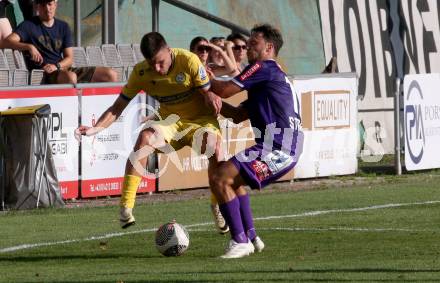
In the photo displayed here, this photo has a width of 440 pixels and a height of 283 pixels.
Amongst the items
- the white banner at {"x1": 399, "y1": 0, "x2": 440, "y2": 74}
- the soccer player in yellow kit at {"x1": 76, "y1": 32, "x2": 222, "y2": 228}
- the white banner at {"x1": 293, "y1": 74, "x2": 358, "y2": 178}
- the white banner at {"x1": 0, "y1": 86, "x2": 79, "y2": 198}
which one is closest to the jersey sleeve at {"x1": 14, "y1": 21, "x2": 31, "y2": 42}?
the white banner at {"x1": 0, "y1": 86, "x2": 79, "y2": 198}

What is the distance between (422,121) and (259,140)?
34.8 ft

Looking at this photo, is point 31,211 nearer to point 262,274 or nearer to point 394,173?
point 262,274

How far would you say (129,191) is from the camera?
12.4 metres

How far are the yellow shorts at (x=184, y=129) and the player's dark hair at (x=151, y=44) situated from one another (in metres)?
0.80

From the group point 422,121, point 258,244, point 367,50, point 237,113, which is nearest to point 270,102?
point 237,113

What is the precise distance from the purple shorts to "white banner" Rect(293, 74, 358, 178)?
843 cm

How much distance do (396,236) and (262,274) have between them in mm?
3150

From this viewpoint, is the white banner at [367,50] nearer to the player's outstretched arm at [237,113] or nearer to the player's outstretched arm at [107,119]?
the player's outstretched arm at [107,119]

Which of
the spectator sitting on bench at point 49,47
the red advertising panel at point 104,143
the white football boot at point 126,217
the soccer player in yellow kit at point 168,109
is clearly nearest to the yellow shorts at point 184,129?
the soccer player in yellow kit at point 168,109

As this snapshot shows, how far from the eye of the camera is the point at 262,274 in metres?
10.4

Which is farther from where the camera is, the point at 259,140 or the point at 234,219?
the point at 259,140

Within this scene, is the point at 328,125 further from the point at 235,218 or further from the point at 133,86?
the point at 235,218

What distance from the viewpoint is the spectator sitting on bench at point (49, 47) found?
1767 cm

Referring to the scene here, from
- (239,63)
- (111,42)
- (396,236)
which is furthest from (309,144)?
(396,236)
